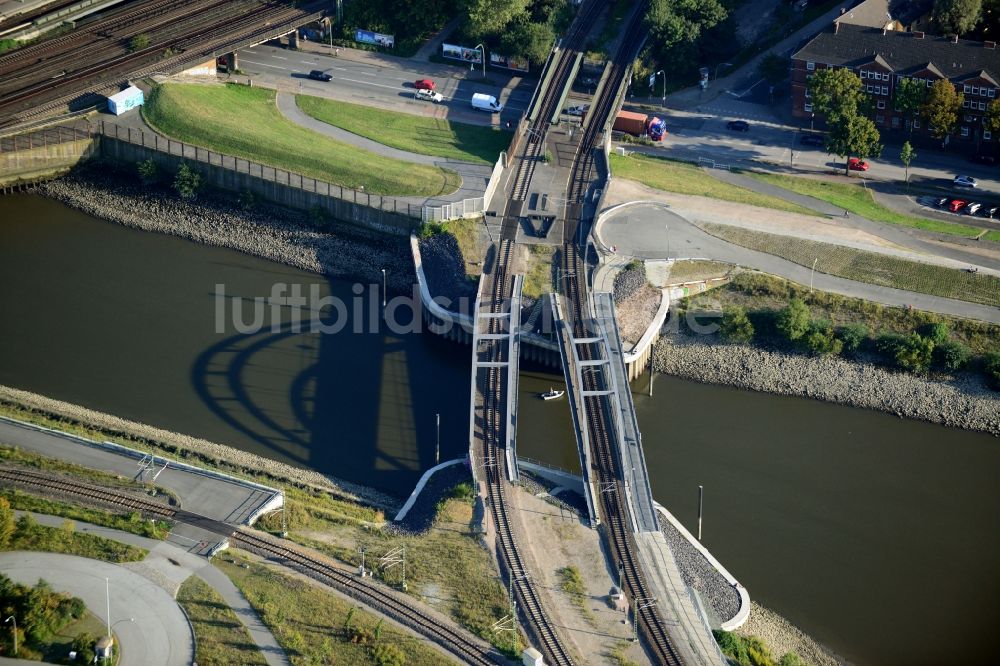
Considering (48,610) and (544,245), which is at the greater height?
(544,245)

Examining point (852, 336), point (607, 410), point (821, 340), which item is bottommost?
point (607, 410)

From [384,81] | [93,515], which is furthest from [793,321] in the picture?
[93,515]

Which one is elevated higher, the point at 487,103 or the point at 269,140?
the point at 487,103

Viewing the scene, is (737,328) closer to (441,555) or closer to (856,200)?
(856,200)

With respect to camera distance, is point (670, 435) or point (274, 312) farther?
point (274, 312)

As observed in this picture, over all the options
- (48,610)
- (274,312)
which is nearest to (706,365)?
(274,312)

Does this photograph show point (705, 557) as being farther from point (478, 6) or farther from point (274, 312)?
point (478, 6)
